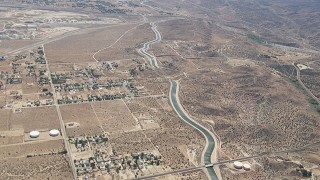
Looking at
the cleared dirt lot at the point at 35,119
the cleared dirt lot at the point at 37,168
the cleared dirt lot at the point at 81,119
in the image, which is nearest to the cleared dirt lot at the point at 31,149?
the cleared dirt lot at the point at 37,168

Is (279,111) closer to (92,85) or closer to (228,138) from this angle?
(228,138)

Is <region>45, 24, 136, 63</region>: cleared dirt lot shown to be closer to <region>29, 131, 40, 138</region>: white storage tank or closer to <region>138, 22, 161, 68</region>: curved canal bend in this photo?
<region>138, 22, 161, 68</region>: curved canal bend

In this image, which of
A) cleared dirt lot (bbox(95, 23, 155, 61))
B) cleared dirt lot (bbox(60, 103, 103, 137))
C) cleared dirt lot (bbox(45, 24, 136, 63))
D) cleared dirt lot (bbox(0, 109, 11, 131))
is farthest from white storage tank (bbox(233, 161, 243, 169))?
cleared dirt lot (bbox(45, 24, 136, 63))

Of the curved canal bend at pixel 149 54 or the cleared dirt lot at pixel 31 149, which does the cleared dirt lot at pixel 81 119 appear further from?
the curved canal bend at pixel 149 54

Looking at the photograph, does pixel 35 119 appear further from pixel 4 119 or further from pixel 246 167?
pixel 246 167

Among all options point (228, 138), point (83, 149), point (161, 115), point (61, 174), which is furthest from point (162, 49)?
point (61, 174)


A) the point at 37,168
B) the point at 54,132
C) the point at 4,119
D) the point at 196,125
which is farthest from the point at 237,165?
the point at 4,119

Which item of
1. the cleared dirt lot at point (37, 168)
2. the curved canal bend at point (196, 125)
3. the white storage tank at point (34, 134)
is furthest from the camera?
the white storage tank at point (34, 134)
